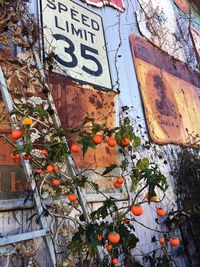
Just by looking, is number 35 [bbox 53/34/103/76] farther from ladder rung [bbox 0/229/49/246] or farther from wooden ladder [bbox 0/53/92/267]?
ladder rung [bbox 0/229/49/246]

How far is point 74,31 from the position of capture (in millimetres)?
3504

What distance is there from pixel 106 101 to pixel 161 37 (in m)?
2.46

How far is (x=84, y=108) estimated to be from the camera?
319 cm

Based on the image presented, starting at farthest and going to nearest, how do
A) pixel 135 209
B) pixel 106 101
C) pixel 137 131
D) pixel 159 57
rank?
pixel 159 57 < pixel 137 131 < pixel 106 101 < pixel 135 209

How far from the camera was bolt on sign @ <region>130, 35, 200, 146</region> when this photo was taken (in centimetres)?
416

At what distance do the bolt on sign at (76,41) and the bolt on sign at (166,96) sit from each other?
0.76 metres

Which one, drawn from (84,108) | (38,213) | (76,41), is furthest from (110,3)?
(38,213)

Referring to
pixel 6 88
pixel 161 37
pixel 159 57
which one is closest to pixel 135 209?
pixel 6 88

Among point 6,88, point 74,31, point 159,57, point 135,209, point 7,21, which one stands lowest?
point 135,209

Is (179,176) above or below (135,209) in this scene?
above

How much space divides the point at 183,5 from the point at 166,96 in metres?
3.04

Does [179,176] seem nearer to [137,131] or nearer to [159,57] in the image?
[137,131]

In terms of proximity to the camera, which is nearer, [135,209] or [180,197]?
[135,209]

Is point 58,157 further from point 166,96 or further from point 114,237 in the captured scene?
point 166,96
